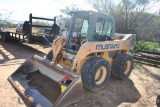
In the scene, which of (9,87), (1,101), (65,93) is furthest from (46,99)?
(9,87)

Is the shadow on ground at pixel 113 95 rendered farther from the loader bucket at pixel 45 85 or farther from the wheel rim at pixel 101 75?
the loader bucket at pixel 45 85

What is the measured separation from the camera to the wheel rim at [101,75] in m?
4.76

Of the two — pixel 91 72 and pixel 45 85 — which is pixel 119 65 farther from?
pixel 45 85

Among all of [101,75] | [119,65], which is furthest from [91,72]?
[119,65]

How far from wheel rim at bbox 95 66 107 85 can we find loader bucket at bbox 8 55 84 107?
0.94 metres

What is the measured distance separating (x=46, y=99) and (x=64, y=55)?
175cm

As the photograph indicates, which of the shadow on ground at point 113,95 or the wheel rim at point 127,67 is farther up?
the wheel rim at point 127,67

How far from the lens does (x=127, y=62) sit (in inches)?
233

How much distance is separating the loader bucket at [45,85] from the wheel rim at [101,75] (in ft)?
3.09

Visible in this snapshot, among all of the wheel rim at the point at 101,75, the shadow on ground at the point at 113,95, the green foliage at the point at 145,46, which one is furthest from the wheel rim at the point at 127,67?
the green foliage at the point at 145,46

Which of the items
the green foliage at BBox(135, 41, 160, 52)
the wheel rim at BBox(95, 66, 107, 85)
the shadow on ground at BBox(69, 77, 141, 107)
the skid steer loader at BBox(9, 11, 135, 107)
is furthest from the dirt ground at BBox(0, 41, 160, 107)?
the green foliage at BBox(135, 41, 160, 52)

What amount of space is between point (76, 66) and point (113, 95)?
1294mm

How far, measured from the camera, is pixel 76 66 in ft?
15.2

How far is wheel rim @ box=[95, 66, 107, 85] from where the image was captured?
4758 mm
